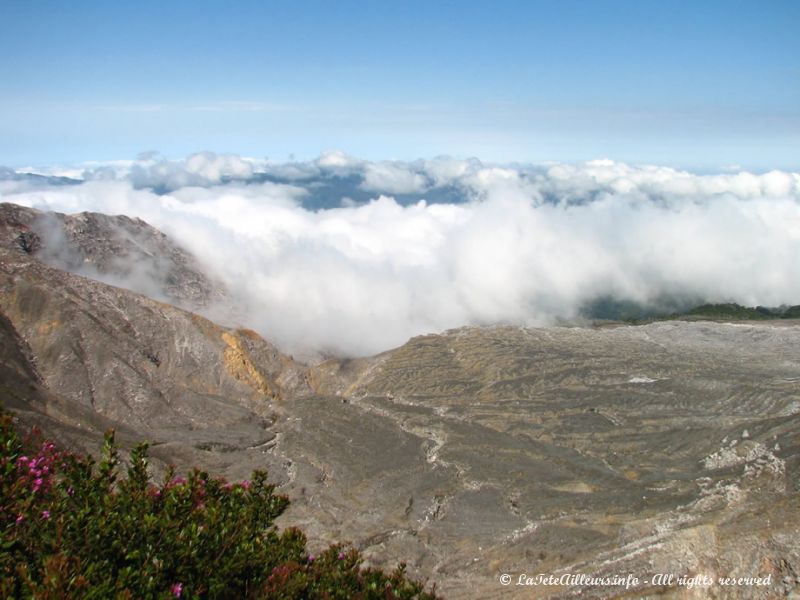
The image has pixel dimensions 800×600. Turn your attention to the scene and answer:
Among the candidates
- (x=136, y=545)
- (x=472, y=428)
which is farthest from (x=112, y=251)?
(x=136, y=545)

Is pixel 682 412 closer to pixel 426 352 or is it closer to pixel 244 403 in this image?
pixel 426 352

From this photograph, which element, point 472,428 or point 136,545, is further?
point 472,428

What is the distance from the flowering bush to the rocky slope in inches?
1362

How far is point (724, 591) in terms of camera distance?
138 ft

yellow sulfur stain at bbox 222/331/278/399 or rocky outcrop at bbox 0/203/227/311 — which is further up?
rocky outcrop at bbox 0/203/227/311

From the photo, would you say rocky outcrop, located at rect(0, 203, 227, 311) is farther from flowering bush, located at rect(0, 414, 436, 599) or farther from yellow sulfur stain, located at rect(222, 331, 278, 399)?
flowering bush, located at rect(0, 414, 436, 599)

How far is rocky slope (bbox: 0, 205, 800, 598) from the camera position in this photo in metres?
60.2

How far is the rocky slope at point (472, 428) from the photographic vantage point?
6019 cm

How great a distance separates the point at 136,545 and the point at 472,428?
95796 mm

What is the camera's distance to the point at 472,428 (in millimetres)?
107500

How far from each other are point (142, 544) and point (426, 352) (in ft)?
442

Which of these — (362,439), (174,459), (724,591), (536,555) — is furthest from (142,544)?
(362,439)

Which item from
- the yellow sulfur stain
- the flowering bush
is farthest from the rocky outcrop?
the flowering bush

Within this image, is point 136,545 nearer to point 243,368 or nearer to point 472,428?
point 472,428
